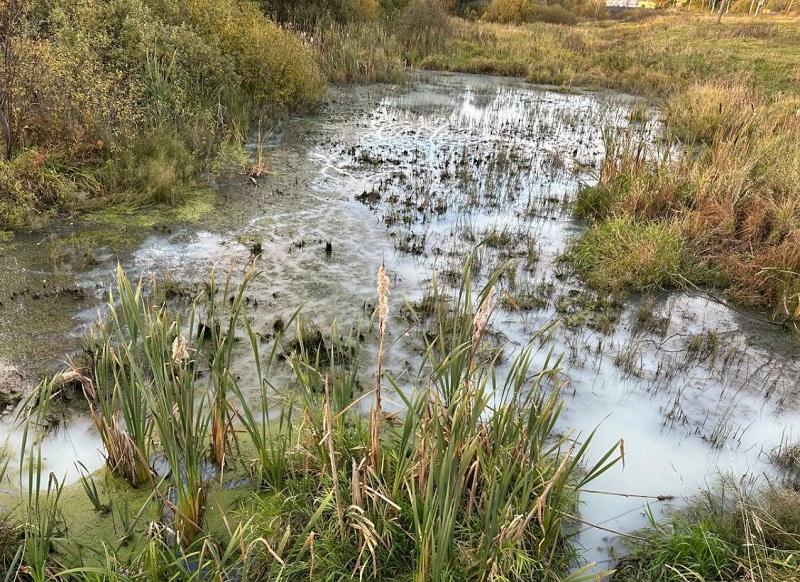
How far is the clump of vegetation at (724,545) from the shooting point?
7.58ft

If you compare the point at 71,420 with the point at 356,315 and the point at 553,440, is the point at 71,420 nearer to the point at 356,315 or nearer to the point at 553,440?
the point at 356,315

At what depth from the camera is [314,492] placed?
2.66 meters

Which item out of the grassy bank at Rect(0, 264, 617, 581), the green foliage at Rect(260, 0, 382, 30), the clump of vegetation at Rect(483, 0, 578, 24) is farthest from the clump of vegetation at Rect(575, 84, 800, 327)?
the clump of vegetation at Rect(483, 0, 578, 24)

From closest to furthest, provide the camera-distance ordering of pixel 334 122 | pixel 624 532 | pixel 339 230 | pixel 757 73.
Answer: pixel 624 532
pixel 339 230
pixel 334 122
pixel 757 73

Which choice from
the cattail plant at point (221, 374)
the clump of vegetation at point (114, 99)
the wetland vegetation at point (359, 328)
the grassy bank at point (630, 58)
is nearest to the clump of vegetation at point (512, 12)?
the grassy bank at point (630, 58)

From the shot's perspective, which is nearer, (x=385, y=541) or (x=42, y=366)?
→ (x=385, y=541)

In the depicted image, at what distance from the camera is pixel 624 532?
2.81 m

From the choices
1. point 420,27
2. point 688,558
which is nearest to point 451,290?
point 688,558

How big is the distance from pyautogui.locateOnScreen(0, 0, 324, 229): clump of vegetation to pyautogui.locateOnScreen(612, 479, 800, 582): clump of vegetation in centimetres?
617

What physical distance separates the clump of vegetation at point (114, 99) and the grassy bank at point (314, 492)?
4247mm

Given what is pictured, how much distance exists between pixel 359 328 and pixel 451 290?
1269 millimetres

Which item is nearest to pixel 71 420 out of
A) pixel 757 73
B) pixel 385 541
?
pixel 385 541

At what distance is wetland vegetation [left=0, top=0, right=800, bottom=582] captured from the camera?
2338 mm

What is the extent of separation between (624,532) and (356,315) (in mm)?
2650
